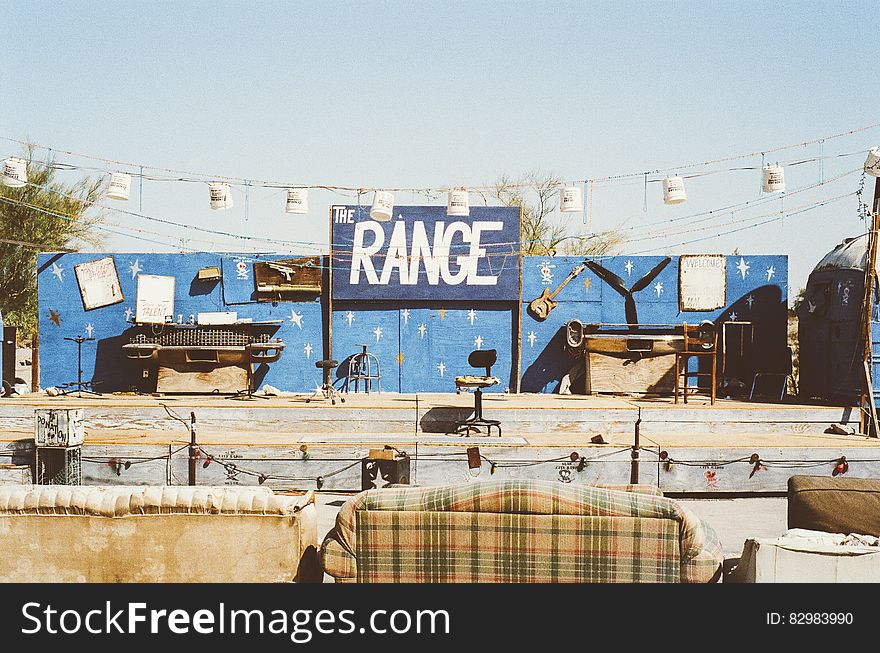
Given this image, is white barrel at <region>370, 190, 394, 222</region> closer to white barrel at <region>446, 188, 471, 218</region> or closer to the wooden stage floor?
white barrel at <region>446, 188, 471, 218</region>

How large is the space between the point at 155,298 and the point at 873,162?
39.7 feet

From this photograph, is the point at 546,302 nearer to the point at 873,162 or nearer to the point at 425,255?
the point at 425,255

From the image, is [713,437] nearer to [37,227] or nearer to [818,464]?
[818,464]

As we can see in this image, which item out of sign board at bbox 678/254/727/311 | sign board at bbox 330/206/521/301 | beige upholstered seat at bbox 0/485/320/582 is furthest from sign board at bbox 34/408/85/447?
sign board at bbox 678/254/727/311

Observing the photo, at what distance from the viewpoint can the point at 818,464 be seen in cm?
1021

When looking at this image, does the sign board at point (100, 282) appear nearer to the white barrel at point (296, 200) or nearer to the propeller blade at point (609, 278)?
the white barrel at point (296, 200)

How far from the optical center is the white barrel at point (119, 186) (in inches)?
501

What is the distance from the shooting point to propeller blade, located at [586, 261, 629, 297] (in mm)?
15031

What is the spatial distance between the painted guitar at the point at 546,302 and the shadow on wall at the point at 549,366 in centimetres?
43

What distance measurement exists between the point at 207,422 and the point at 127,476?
2270mm

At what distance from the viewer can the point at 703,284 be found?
1501 centimetres

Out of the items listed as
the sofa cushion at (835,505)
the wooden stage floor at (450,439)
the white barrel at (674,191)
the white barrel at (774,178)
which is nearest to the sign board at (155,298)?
the wooden stage floor at (450,439)

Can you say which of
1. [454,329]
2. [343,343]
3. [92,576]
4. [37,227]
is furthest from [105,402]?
[37,227]
